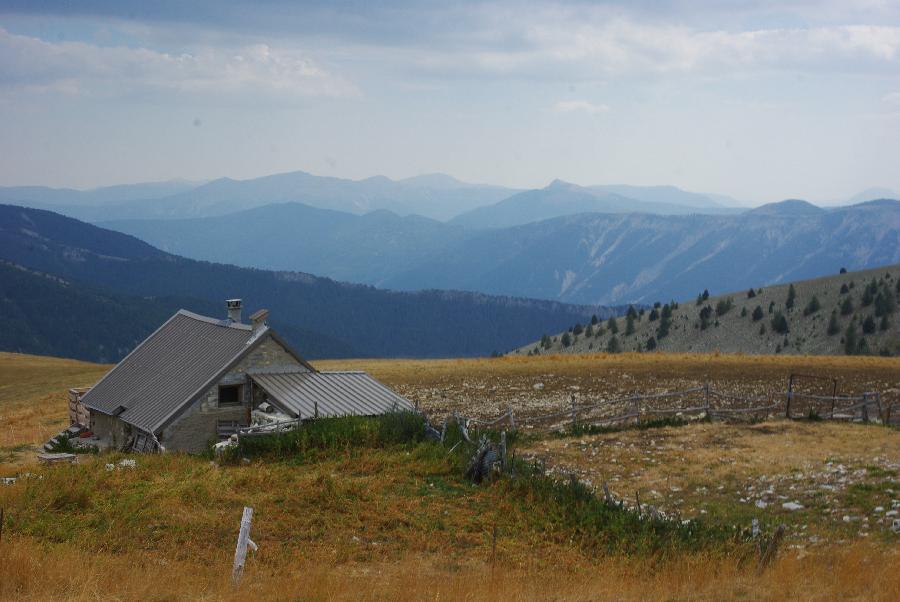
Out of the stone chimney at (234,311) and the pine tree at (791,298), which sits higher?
the stone chimney at (234,311)

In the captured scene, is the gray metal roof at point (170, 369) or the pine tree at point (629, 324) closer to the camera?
the gray metal roof at point (170, 369)

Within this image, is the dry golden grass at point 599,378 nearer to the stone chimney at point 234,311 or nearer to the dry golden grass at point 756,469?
the stone chimney at point 234,311

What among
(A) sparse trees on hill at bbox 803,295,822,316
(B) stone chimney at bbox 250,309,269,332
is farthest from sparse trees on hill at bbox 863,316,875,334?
(B) stone chimney at bbox 250,309,269,332

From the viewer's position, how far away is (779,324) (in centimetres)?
9762

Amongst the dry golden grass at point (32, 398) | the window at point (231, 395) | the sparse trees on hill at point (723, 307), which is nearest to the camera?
the window at point (231, 395)

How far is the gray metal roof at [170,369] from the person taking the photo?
2777 centimetres

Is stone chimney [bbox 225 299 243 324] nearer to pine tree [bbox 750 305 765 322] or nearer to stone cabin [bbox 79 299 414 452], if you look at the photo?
stone cabin [bbox 79 299 414 452]

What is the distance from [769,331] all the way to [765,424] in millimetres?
72716

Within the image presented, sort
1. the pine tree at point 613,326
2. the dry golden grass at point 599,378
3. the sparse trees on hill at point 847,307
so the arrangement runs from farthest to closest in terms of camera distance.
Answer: the pine tree at point 613,326
the sparse trees on hill at point 847,307
the dry golden grass at point 599,378

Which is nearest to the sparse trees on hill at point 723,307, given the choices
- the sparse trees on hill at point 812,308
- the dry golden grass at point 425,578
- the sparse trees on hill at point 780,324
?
the sparse trees on hill at point 780,324

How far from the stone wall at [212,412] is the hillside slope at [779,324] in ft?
233

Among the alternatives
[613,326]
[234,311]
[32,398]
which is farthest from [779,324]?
[234,311]

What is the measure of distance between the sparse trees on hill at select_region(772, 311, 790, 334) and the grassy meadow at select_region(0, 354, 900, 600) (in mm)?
70801

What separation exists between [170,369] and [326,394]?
20.2 feet
